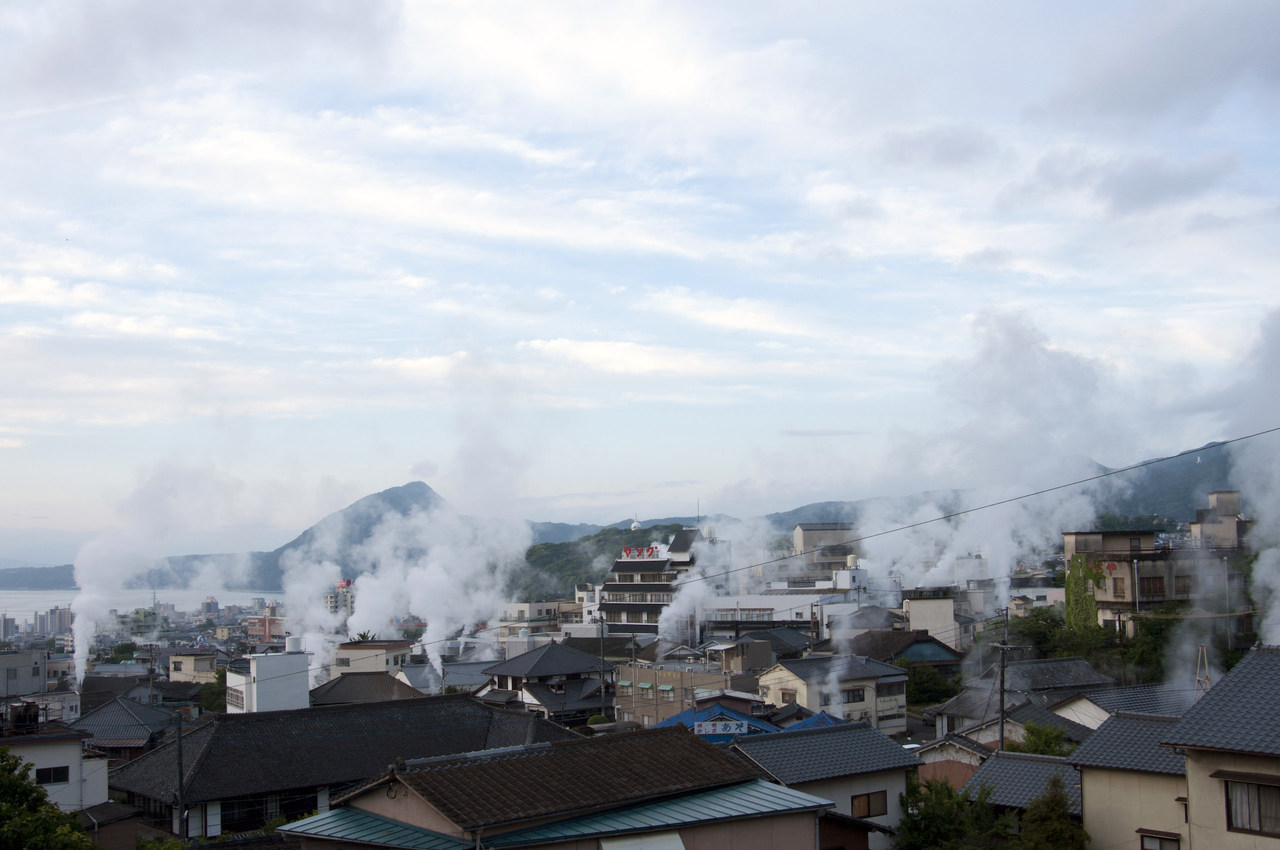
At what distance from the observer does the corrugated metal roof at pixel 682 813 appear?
11922 mm

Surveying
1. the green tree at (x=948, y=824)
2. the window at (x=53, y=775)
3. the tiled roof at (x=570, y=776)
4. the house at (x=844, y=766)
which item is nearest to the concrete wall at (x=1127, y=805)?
the green tree at (x=948, y=824)

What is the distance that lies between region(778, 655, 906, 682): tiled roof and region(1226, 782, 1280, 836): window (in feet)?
81.9

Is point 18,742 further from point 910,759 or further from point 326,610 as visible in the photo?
point 326,610

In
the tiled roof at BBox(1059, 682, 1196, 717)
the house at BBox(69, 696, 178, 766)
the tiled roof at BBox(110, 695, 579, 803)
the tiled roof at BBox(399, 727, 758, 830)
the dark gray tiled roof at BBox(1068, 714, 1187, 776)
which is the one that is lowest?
the house at BBox(69, 696, 178, 766)

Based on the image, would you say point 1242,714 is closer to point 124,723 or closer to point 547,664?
point 547,664

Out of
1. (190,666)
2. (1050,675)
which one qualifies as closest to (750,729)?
(1050,675)

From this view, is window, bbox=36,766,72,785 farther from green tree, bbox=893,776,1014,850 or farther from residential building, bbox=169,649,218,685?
residential building, bbox=169,649,218,685

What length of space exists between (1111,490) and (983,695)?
9592 centimetres

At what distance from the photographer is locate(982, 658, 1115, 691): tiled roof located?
33781 millimetres

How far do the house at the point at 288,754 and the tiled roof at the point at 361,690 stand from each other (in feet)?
40.0

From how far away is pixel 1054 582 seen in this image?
67875mm

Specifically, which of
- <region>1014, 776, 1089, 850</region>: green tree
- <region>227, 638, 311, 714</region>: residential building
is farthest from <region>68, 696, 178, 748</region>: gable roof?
<region>1014, 776, 1089, 850</region>: green tree

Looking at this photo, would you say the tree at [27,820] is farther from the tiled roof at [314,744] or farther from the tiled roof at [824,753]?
the tiled roof at [314,744]

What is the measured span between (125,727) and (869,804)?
2972 centimetres
